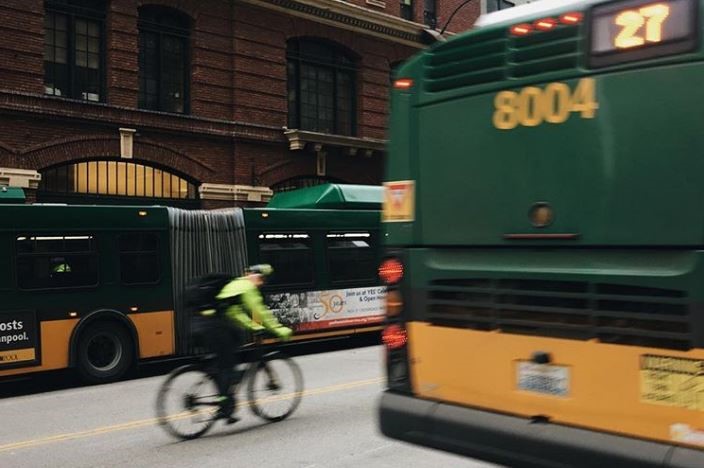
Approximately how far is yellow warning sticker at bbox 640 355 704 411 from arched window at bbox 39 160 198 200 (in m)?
16.5

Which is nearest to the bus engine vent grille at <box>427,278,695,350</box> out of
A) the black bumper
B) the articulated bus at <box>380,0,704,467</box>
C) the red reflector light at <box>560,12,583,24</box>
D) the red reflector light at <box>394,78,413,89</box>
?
the articulated bus at <box>380,0,704,467</box>

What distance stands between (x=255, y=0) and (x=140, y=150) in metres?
5.77

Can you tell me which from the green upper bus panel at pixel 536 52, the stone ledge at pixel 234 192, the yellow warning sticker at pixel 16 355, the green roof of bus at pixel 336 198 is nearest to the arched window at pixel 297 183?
the stone ledge at pixel 234 192

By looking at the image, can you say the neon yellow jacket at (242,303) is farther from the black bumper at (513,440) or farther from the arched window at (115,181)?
the arched window at (115,181)

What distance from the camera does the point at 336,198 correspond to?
51.6ft

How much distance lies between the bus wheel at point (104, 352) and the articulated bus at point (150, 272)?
0.05ft

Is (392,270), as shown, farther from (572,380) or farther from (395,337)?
(572,380)

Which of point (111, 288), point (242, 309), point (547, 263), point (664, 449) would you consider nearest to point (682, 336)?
point (664, 449)

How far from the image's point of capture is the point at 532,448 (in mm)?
4043

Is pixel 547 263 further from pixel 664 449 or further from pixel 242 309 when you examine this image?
pixel 242 309

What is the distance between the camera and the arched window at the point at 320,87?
22906mm

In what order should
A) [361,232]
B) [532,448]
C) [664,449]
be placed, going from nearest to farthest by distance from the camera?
[664,449], [532,448], [361,232]

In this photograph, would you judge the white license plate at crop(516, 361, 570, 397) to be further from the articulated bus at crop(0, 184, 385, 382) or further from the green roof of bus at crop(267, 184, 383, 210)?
the green roof of bus at crop(267, 184, 383, 210)

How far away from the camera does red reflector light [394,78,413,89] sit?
16.1ft
